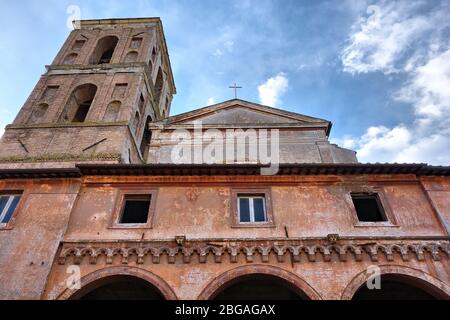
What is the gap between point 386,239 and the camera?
9.77 metres

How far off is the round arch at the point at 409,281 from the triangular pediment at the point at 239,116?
26.1 feet

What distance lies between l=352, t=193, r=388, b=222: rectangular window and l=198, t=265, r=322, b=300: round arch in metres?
3.18

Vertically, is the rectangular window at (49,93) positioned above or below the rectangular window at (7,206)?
above

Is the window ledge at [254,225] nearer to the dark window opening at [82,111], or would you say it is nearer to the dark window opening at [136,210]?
the dark window opening at [136,210]

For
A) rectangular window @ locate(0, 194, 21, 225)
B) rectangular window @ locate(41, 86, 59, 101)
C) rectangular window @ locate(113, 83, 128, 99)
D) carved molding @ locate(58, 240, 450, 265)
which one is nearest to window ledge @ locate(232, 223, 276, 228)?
carved molding @ locate(58, 240, 450, 265)

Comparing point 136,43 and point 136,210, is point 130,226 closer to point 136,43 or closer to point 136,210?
point 136,210

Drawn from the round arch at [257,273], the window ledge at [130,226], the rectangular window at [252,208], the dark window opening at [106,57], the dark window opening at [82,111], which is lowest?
the round arch at [257,273]

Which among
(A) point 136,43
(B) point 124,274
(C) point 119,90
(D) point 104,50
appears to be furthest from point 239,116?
(D) point 104,50

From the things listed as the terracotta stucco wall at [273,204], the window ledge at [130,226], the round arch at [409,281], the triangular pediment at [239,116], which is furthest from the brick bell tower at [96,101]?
the round arch at [409,281]

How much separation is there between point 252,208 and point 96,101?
39.7 feet

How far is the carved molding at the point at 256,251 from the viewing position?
9.45 metres

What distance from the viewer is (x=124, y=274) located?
9203 millimetres

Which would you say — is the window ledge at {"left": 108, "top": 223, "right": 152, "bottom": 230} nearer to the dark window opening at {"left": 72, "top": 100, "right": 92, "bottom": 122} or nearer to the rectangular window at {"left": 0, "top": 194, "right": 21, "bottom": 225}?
the rectangular window at {"left": 0, "top": 194, "right": 21, "bottom": 225}

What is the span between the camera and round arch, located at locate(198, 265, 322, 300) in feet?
29.0
